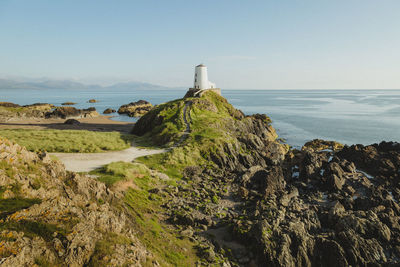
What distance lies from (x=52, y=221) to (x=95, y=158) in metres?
24.7

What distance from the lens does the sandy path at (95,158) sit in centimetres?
2877

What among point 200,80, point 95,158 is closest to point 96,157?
point 95,158

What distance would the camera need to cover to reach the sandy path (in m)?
28.8

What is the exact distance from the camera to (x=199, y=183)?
104 feet

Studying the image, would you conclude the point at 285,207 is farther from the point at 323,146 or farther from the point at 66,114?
the point at 66,114

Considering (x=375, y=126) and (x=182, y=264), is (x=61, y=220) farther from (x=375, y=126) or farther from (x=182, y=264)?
(x=375, y=126)

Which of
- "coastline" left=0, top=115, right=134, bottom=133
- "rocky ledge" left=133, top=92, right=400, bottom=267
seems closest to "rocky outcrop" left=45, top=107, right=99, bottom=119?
"coastline" left=0, top=115, right=134, bottom=133

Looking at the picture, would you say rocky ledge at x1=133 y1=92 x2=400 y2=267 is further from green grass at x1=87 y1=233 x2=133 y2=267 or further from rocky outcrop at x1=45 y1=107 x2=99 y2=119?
rocky outcrop at x1=45 y1=107 x2=99 y2=119

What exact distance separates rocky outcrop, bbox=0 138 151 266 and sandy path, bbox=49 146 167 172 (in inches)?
555

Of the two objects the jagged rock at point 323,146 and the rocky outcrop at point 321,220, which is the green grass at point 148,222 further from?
the jagged rock at point 323,146

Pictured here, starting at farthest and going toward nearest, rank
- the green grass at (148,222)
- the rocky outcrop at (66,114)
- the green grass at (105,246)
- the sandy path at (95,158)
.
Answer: the rocky outcrop at (66,114) → the sandy path at (95,158) → the green grass at (148,222) → the green grass at (105,246)

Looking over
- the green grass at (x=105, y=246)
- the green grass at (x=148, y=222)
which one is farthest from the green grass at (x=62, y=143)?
the green grass at (x=105, y=246)

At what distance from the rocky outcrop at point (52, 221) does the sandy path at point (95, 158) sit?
1409 centimetres

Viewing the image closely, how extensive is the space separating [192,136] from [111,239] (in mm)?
35024
